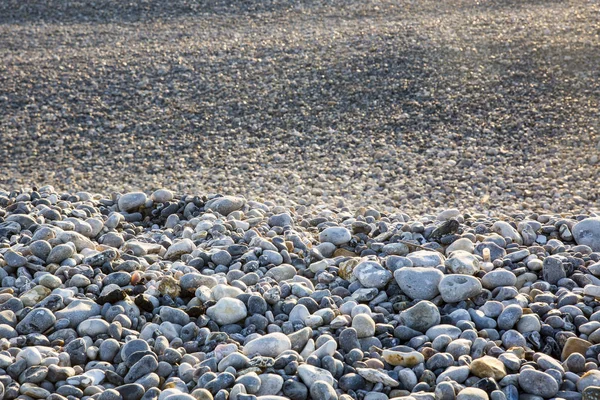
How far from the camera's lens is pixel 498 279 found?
3.19 m

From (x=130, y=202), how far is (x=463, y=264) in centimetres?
237

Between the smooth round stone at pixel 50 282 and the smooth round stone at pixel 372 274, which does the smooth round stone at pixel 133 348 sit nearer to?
the smooth round stone at pixel 50 282

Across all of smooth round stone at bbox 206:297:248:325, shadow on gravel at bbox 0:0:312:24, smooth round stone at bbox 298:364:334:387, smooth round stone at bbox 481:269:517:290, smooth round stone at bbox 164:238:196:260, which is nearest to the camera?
smooth round stone at bbox 298:364:334:387

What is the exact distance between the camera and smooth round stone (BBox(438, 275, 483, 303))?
10.0 ft

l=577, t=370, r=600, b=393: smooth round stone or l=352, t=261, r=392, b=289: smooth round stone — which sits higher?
l=352, t=261, r=392, b=289: smooth round stone

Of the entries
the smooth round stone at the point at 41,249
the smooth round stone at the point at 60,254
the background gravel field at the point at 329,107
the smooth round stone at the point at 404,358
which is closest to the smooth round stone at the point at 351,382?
the smooth round stone at the point at 404,358

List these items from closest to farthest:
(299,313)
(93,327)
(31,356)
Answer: (31,356) → (93,327) → (299,313)

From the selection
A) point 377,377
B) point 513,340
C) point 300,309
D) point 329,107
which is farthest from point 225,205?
point 329,107

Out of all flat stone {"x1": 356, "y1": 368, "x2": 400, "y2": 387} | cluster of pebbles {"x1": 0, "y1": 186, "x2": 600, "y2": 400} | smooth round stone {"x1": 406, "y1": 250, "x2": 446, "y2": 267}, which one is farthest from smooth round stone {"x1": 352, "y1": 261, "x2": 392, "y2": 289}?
flat stone {"x1": 356, "y1": 368, "x2": 400, "y2": 387}

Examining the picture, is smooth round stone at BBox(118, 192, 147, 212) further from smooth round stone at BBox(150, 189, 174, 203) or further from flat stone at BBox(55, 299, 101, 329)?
flat stone at BBox(55, 299, 101, 329)

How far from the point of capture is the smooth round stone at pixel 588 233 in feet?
11.9

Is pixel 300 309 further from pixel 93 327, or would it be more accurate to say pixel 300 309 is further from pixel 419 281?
pixel 93 327

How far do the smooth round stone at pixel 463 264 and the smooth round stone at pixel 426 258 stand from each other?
Result: 54mm

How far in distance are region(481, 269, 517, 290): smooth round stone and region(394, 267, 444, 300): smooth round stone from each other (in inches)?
9.4
